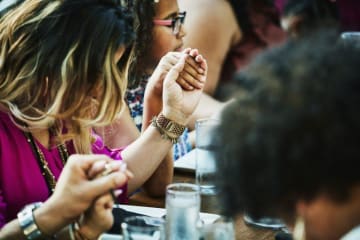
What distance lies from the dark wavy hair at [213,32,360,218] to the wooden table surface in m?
0.50

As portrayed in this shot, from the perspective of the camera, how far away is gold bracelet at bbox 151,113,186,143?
73.2 inches

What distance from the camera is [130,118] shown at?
227 centimetres

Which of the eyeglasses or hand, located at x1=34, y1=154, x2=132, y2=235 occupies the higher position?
the eyeglasses

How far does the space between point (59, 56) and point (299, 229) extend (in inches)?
26.6

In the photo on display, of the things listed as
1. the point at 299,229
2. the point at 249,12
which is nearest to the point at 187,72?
the point at 299,229

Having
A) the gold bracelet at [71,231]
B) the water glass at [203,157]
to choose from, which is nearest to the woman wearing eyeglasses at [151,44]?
the water glass at [203,157]

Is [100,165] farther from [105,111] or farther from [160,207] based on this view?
[160,207]

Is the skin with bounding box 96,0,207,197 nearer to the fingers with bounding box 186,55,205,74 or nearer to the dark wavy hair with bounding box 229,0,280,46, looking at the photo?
the fingers with bounding box 186,55,205,74

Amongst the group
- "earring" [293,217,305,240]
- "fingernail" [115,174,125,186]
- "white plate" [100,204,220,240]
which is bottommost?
"white plate" [100,204,220,240]

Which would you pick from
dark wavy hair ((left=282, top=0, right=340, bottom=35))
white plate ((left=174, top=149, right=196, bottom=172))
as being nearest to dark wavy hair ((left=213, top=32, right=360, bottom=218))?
white plate ((left=174, top=149, right=196, bottom=172))

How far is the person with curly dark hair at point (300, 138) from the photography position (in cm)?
89

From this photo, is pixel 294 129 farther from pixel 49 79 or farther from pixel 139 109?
pixel 139 109

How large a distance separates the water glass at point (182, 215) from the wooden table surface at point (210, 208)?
0.19 m

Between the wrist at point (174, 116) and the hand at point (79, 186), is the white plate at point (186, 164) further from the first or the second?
the hand at point (79, 186)
